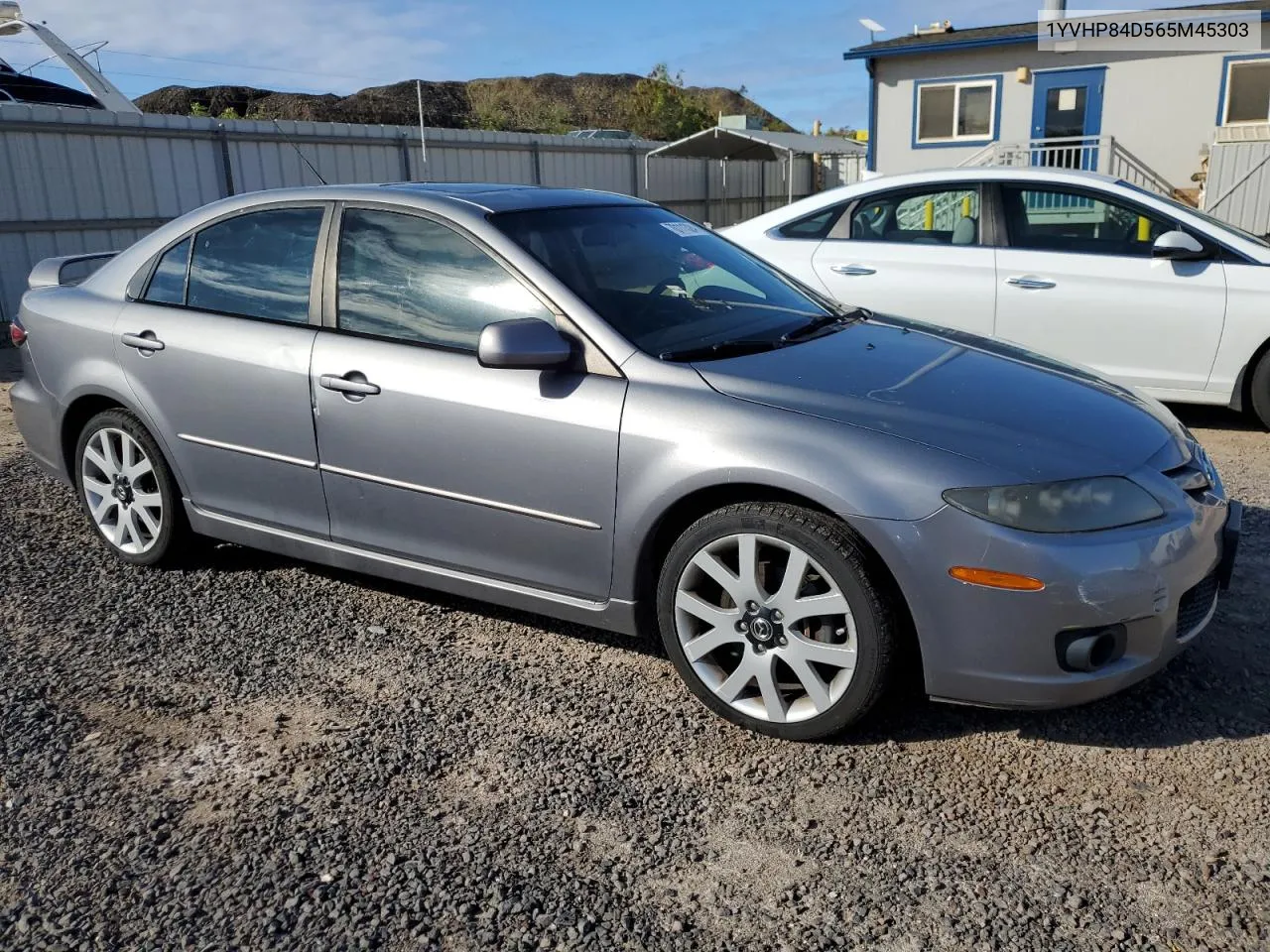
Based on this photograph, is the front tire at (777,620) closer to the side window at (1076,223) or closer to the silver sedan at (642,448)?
the silver sedan at (642,448)

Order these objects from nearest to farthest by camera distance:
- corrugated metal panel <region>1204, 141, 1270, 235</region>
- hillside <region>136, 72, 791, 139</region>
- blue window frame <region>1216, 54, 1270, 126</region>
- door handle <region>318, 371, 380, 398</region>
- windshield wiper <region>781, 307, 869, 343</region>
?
door handle <region>318, 371, 380, 398</region> < windshield wiper <region>781, 307, 869, 343</region> < corrugated metal panel <region>1204, 141, 1270, 235</region> < blue window frame <region>1216, 54, 1270, 126</region> < hillside <region>136, 72, 791, 139</region>

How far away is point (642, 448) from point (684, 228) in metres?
1.54

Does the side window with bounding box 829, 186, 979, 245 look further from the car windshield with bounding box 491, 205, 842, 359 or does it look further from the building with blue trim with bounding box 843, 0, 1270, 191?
the building with blue trim with bounding box 843, 0, 1270, 191

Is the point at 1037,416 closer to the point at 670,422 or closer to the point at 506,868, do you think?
the point at 670,422

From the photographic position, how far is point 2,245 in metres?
10.9

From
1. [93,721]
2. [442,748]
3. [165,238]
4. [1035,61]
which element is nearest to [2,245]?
[165,238]

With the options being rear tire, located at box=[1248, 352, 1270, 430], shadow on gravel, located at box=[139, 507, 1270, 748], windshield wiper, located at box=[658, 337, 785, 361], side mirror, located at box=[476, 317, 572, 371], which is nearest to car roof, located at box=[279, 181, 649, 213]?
side mirror, located at box=[476, 317, 572, 371]

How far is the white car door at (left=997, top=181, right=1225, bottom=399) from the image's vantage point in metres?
6.25

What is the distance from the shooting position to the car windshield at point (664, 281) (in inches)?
140

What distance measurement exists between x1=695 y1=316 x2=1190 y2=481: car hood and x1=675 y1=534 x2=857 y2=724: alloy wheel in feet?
1.49

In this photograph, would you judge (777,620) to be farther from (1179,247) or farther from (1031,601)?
(1179,247)

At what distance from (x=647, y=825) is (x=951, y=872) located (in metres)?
0.76

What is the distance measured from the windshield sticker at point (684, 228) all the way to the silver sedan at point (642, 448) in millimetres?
29

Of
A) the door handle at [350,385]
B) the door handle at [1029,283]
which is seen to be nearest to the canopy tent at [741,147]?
the door handle at [1029,283]
